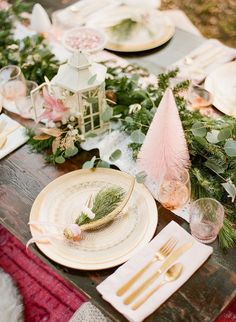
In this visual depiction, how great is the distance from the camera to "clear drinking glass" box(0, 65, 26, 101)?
1.74m

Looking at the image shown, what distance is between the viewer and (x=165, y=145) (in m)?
1.33

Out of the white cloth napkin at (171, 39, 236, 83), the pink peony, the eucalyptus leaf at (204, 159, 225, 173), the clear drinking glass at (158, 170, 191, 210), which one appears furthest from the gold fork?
the white cloth napkin at (171, 39, 236, 83)

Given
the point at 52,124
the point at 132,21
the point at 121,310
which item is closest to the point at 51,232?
the point at 121,310

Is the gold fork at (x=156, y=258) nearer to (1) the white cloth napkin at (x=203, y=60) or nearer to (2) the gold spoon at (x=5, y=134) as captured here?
(2) the gold spoon at (x=5, y=134)

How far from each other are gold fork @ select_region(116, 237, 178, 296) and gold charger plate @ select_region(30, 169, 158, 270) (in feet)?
0.16

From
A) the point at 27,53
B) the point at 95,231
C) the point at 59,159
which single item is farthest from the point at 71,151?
the point at 27,53

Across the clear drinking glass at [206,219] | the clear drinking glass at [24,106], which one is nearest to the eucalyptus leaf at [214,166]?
the clear drinking glass at [206,219]

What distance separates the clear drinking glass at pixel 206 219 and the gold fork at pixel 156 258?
70 millimetres

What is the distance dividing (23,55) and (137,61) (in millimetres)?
439

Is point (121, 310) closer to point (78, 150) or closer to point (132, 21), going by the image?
point (78, 150)

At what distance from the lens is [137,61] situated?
1944 millimetres

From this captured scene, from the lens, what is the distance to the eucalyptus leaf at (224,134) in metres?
1.41

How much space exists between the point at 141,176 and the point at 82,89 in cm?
32

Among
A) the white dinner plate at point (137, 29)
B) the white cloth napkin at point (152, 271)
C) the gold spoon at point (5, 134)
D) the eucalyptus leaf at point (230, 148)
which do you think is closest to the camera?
the white cloth napkin at point (152, 271)
